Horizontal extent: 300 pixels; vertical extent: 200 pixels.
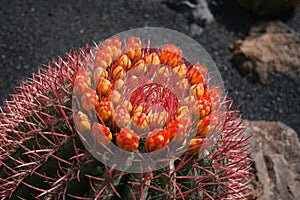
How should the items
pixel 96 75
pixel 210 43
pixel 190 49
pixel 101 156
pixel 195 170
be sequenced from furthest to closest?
pixel 210 43 → pixel 190 49 → pixel 96 75 → pixel 195 170 → pixel 101 156

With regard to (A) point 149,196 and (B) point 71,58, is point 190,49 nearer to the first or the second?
(B) point 71,58

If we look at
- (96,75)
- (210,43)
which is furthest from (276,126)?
(96,75)

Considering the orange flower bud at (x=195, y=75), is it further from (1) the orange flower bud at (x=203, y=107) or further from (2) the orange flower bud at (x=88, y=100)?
(2) the orange flower bud at (x=88, y=100)

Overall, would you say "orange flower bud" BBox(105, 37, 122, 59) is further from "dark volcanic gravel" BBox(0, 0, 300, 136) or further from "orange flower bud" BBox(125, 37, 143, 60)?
"dark volcanic gravel" BBox(0, 0, 300, 136)

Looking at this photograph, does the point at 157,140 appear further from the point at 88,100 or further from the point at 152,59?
the point at 152,59

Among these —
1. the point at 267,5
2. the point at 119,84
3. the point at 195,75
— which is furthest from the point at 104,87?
the point at 267,5
